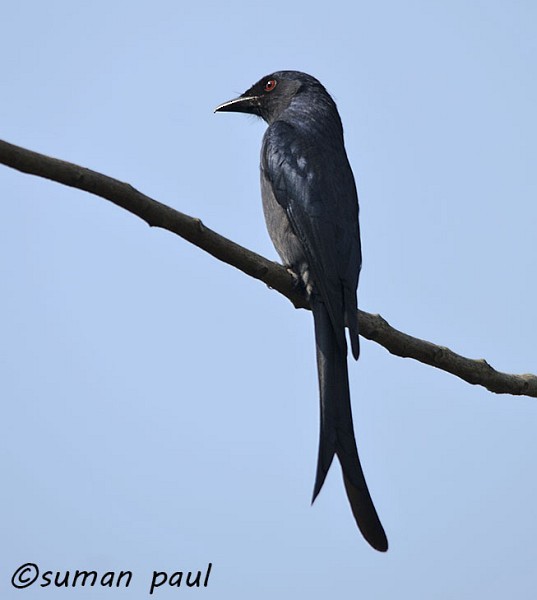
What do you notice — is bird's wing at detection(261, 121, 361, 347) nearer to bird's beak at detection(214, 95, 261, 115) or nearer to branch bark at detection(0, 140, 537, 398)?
branch bark at detection(0, 140, 537, 398)

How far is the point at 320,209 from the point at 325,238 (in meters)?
0.22

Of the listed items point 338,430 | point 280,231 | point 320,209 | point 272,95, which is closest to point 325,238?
point 320,209

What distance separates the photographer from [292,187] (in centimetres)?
546

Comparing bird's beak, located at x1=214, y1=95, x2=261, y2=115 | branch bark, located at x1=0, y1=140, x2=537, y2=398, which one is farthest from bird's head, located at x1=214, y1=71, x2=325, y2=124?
branch bark, located at x1=0, y1=140, x2=537, y2=398

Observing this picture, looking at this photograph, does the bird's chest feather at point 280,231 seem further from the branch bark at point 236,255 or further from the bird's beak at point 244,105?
the bird's beak at point 244,105

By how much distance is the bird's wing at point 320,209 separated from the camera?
16.4 ft

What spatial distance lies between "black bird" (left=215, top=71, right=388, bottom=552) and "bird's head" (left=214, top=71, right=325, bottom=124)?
15cm

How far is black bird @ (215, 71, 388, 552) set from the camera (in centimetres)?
443

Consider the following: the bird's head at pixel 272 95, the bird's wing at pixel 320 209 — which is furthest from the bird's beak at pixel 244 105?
the bird's wing at pixel 320 209

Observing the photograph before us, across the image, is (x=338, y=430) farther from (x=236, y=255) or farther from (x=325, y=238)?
(x=325, y=238)

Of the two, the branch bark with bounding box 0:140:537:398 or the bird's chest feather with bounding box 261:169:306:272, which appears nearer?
the branch bark with bounding box 0:140:537:398

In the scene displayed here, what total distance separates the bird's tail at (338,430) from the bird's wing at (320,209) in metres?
0.08

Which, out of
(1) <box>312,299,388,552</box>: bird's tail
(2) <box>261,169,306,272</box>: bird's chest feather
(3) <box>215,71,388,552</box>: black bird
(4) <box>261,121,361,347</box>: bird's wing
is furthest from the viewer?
(2) <box>261,169,306,272</box>: bird's chest feather

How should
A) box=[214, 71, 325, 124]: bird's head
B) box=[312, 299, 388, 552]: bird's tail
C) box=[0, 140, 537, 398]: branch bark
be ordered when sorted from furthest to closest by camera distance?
box=[214, 71, 325, 124]: bird's head
box=[312, 299, 388, 552]: bird's tail
box=[0, 140, 537, 398]: branch bark
